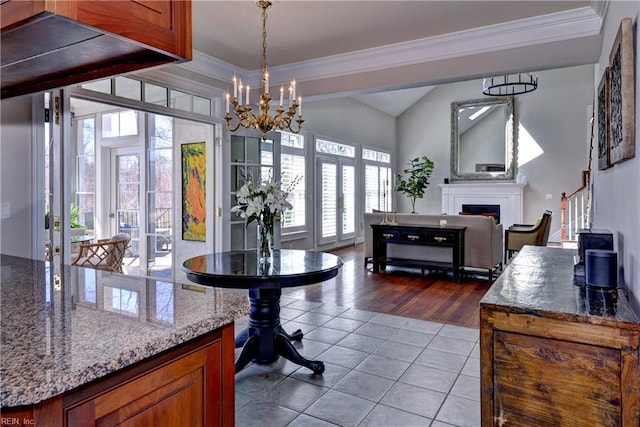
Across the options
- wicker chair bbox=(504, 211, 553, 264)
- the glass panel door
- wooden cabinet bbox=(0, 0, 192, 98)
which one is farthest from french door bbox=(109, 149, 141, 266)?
wicker chair bbox=(504, 211, 553, 264)

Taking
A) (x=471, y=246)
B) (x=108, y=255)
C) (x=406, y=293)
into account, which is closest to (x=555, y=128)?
(x=471, y=246)

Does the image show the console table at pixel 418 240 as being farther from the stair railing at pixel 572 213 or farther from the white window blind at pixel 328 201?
the stair railing at pixel 572 213

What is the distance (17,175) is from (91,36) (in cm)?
234

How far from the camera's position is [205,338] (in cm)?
105

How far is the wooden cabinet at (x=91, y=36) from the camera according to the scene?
96cm

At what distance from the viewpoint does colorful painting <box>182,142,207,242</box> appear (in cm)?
502

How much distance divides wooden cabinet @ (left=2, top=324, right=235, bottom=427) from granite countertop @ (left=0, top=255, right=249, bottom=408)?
0.14 feet

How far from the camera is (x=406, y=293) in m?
4.86

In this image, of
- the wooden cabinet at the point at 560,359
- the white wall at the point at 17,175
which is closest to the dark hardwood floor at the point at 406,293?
the wooden cabinet at the point at 560,359

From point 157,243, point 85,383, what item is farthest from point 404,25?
point 157,243

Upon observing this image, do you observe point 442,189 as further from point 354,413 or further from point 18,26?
point 18,26

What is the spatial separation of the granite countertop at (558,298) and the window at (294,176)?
5322 millimetres

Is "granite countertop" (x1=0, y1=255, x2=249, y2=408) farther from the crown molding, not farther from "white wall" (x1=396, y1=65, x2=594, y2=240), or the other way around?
"white wall" (x1=396, y1=65, x2=594, y2=240)

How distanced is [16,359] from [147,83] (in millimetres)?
3794
